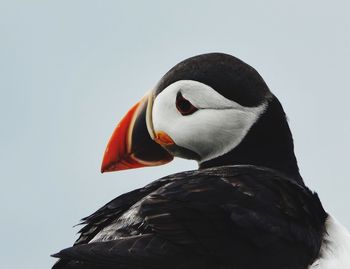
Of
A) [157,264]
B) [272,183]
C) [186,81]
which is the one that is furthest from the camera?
[186,81]

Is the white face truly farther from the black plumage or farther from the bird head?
the black plumage

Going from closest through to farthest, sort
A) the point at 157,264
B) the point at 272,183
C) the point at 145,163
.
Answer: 1. the point at 157,264
2. the point at 272,183
3. the point at 145,163

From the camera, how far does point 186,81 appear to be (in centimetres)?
755

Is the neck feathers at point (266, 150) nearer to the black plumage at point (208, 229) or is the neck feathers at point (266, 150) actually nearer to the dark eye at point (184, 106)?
the dark eye at point (184, 106)

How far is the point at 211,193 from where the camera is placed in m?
6.19

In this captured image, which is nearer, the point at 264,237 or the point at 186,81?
the point at 264,237

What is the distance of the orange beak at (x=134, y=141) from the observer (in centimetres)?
792

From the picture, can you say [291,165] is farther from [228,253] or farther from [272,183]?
[228,253]

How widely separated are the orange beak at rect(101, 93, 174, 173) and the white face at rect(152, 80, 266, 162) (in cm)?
12

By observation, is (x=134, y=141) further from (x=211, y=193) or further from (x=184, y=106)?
(x=211, y=193)

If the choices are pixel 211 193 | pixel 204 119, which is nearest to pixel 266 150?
pixel 204 119

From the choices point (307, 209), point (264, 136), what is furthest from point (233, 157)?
point (307, 209)

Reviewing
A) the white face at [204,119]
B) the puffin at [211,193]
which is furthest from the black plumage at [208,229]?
the white face at [204,119]

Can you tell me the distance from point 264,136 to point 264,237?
5.32 ft
